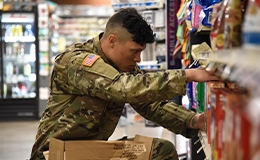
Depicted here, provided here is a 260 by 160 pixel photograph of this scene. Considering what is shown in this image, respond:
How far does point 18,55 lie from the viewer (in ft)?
23.8

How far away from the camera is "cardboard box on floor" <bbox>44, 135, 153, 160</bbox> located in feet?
5.32

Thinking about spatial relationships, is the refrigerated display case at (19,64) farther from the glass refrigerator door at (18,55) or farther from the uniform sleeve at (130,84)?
the uniform sleeve at (130,84)

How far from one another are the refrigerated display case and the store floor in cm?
42

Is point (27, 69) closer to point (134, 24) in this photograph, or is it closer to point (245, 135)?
point (134, 24)

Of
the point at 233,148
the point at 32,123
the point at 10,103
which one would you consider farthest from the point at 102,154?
the point at 10,103

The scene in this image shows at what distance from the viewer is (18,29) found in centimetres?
722

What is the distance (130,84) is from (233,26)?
0.73 m

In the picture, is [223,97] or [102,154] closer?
[223,97]

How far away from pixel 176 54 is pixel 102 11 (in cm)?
510

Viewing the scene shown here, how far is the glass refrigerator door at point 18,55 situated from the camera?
23.5 feet

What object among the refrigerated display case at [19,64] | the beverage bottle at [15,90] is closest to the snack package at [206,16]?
the refrigerated display case at [19,64]

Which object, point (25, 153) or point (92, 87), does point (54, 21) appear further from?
point (92, 87)

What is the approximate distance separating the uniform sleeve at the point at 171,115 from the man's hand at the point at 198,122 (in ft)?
0.08

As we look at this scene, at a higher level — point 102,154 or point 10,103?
point 102,154
